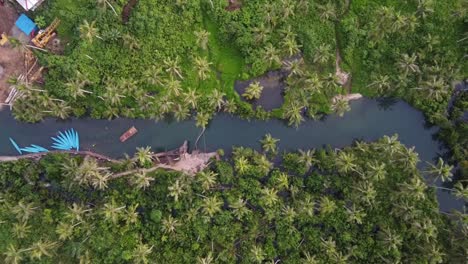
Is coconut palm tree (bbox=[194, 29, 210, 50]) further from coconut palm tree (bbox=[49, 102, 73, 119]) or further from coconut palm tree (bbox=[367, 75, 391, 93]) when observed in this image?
coconut palm tree (bbox=[367, 75, 391, 93])

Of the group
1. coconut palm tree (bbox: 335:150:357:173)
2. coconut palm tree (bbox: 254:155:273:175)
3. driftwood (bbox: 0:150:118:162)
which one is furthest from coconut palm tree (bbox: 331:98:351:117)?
driftwood (bbox: 0:150:118:162)

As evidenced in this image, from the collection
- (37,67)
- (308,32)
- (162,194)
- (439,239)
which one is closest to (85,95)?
(37,67)

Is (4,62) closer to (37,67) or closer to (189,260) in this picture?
(37,67)

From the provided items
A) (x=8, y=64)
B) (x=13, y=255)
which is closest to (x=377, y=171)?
(x=13, y=255)

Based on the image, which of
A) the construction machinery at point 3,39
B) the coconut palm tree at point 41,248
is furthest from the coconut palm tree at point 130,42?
the coconut palm tree at point 41,248

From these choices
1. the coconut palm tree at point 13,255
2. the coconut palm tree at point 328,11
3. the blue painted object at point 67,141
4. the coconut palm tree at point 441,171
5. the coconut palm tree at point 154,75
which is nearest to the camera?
the coconut palm tree at point 13,255

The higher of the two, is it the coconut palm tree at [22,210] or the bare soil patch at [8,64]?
the bare soil patch at [8,64]

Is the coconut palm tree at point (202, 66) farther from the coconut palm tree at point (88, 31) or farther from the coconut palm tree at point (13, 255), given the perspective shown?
the coconut palm tree at point (13, 255)
